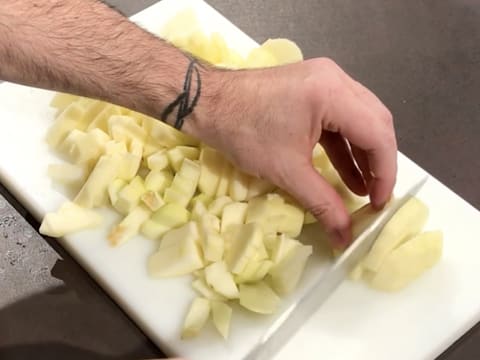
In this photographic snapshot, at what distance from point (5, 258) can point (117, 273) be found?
0.22 m

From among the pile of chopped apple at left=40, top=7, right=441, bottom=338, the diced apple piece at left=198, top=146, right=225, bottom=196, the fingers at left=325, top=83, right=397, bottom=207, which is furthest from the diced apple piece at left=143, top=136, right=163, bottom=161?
the fingers at left=325, top=83, right=397, bottom=207

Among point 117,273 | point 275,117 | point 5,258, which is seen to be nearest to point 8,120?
point 5,258

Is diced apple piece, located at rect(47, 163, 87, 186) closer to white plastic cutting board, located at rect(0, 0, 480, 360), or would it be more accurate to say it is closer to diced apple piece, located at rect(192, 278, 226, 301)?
white plastic cutting board, located at rect(0, 0, 480, 360)

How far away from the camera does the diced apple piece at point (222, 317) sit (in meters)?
1.14

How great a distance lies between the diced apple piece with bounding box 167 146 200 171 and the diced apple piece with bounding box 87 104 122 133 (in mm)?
131

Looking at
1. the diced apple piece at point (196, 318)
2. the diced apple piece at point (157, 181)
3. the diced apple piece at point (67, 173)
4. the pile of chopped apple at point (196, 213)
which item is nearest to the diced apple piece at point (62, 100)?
the pile of chopped apple at point (196, 213)

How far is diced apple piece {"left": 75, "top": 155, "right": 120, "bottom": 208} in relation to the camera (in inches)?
49.5

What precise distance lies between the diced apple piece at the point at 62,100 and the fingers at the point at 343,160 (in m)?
0.47

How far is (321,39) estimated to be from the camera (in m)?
1.61

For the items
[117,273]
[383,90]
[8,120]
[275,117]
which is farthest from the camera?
[383,90]

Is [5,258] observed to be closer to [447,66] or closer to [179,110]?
[179,110]

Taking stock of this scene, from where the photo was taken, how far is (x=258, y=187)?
1229 mm

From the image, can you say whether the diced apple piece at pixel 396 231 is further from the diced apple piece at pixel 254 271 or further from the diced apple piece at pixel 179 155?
the diced apple piece at pixel 179 155

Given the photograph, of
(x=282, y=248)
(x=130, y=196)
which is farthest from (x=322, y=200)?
(x=130, y=196)
